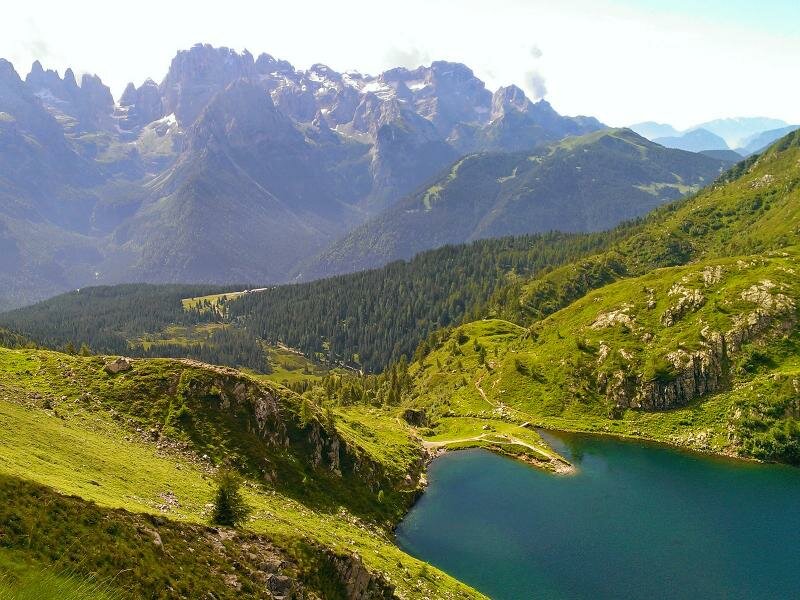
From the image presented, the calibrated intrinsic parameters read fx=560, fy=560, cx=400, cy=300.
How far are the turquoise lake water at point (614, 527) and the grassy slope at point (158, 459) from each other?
1170 centimetres

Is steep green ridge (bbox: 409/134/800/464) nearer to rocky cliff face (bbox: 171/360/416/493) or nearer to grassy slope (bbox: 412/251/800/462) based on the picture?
grassy slope (bbox: 412/251/800/462)

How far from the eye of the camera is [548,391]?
16712cm

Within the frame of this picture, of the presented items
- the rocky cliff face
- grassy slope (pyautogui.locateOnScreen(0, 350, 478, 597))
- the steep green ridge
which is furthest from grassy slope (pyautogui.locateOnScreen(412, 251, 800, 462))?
grassy slope (pyautogui.locateOnScreen(0, 350, 478, 597))

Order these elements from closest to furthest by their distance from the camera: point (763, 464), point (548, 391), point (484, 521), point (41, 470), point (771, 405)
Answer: point (41, 470), point (484, 521), point (763, 464), point (771, 405), point (548, 391)

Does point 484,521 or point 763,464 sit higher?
point 763,464

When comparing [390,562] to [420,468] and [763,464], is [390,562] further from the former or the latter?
[763,464]

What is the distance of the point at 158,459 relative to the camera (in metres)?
66.8

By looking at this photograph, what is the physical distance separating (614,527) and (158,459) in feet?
239

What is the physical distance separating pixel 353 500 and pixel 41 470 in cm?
5040

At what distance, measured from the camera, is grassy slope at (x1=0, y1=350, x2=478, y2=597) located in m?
51.8

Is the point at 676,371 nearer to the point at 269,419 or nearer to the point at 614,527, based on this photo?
the point at 614,527

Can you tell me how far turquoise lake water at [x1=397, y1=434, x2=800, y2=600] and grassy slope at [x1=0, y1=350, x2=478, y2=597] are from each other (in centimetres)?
1170


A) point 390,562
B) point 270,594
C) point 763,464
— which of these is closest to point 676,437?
point 763,464

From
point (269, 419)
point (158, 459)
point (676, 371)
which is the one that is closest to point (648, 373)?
point (676, 371)
